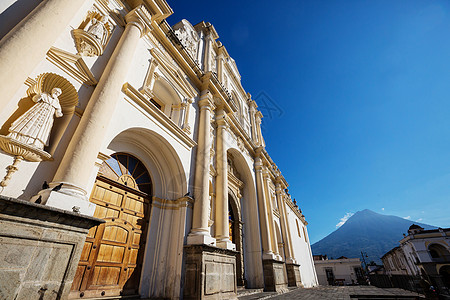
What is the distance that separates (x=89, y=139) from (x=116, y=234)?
2408 mm

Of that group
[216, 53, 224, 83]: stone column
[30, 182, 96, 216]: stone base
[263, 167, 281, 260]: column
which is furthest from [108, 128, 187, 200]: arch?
[263, 167, 281, 260]: column

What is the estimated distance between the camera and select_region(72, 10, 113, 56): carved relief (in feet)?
14.0

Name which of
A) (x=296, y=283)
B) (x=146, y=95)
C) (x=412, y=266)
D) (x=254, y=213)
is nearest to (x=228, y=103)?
(x=146, y=95)

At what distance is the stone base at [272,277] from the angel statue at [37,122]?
31.9 feet

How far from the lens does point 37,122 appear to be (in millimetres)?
3186

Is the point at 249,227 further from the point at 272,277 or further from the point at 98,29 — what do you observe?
the point at 98,29

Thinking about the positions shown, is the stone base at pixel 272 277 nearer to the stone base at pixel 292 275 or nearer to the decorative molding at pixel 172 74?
the stone base at pixel 292 275

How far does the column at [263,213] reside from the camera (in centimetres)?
1020

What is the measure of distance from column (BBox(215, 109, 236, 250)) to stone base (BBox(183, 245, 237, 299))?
2.70 feet

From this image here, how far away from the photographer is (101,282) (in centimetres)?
425

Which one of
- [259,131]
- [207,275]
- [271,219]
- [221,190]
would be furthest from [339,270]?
[207,275]

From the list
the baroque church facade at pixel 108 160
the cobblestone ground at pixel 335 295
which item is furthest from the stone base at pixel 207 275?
the cobblestone ground at pixel 335 295

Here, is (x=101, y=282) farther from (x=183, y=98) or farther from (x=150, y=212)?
(x=183, y=98)

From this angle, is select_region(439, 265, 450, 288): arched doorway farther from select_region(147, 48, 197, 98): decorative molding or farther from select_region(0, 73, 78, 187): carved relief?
select_region(0, 73, 78, 187): carved relief
